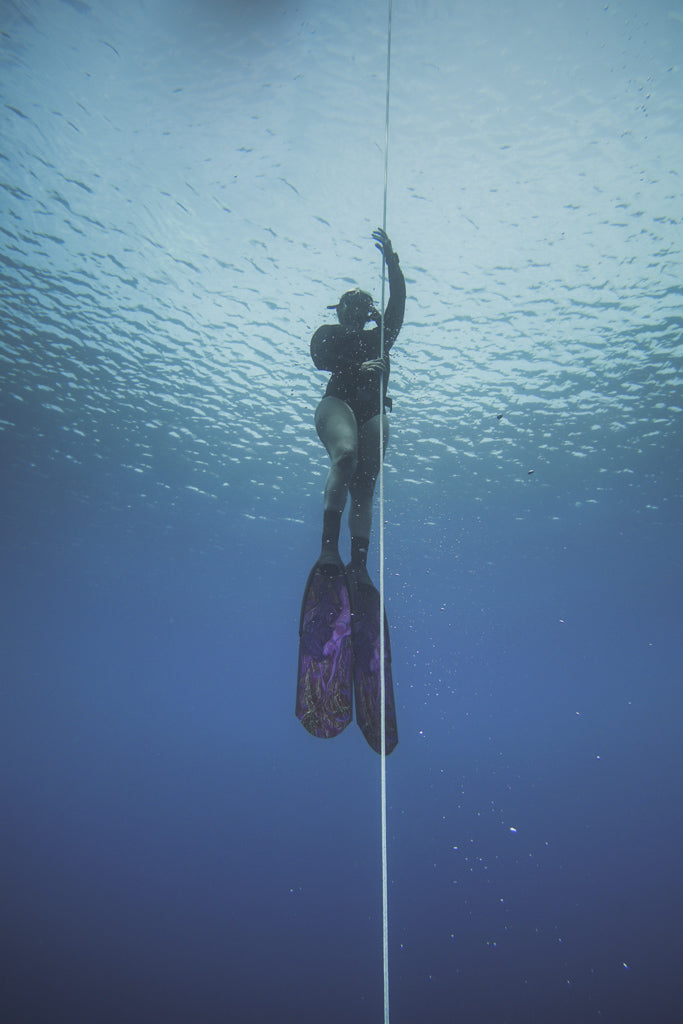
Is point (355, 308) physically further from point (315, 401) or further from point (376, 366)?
point (315, 401)

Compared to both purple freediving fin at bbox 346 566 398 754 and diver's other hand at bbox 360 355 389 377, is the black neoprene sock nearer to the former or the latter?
purple freediving fin at bbox 346 566 398 754

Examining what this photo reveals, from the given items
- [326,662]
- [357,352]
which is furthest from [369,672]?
[357,352]

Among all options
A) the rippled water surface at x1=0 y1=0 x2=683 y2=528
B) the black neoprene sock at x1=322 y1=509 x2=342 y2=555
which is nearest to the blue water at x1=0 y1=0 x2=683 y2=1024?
the rippled water surface at x1=0 y1=0 x2=683 y2=528

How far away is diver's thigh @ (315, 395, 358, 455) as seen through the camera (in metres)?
4.63

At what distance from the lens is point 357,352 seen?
5.11 meters

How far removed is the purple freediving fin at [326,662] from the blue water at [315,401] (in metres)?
7.48

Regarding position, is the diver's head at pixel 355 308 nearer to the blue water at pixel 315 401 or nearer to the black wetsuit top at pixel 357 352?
the black wetsuit top at pixel 357 352

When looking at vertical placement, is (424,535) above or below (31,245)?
below

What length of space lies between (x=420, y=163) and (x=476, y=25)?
1.86 m

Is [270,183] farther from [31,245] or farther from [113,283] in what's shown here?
[31,245]

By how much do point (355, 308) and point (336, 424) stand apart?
4.53ft

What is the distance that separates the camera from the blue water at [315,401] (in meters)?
7.04

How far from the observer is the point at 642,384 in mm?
13211

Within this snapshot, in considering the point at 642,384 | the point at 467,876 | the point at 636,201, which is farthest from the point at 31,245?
the point at 467,876
